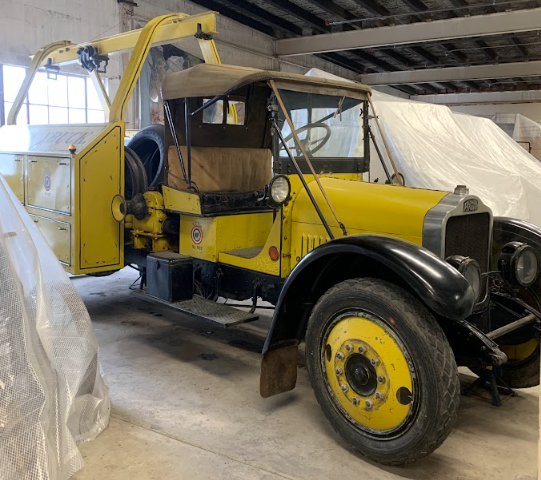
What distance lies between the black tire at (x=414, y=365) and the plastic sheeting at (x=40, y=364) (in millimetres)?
1234

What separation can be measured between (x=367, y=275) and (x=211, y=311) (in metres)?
1.25

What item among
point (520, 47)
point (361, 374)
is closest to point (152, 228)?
point (361, 374)

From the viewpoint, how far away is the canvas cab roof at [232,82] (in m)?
3.57

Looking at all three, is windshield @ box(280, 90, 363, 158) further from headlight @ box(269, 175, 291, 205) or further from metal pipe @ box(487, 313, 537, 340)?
metal pipe @ box(487, 313, 537, 340)

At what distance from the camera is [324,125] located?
3969 mm

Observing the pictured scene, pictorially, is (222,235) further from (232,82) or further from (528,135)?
(528,135)

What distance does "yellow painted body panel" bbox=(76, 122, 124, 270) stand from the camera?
4453mm

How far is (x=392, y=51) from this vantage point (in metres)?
13.9

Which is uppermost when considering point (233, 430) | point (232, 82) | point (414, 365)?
point (232, 82)

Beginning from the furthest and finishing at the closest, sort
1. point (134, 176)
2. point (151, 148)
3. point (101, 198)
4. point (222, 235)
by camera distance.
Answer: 1. point (151, 148)
2. point (134, 176)
3. point (101, 198)
4. point (222, 235)

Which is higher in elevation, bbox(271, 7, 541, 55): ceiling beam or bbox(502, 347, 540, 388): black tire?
bbox(271, 7, 541, 55): ceiling beam

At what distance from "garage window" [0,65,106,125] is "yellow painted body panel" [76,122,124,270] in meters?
3.81

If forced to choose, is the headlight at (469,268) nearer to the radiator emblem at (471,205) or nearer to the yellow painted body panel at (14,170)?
the radiator emblem at (471,205)

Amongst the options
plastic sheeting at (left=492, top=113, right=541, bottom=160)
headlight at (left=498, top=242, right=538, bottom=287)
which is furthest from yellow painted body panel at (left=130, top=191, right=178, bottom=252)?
plastic sheeting at (left=492, top=113, right=541, bottom=160)
